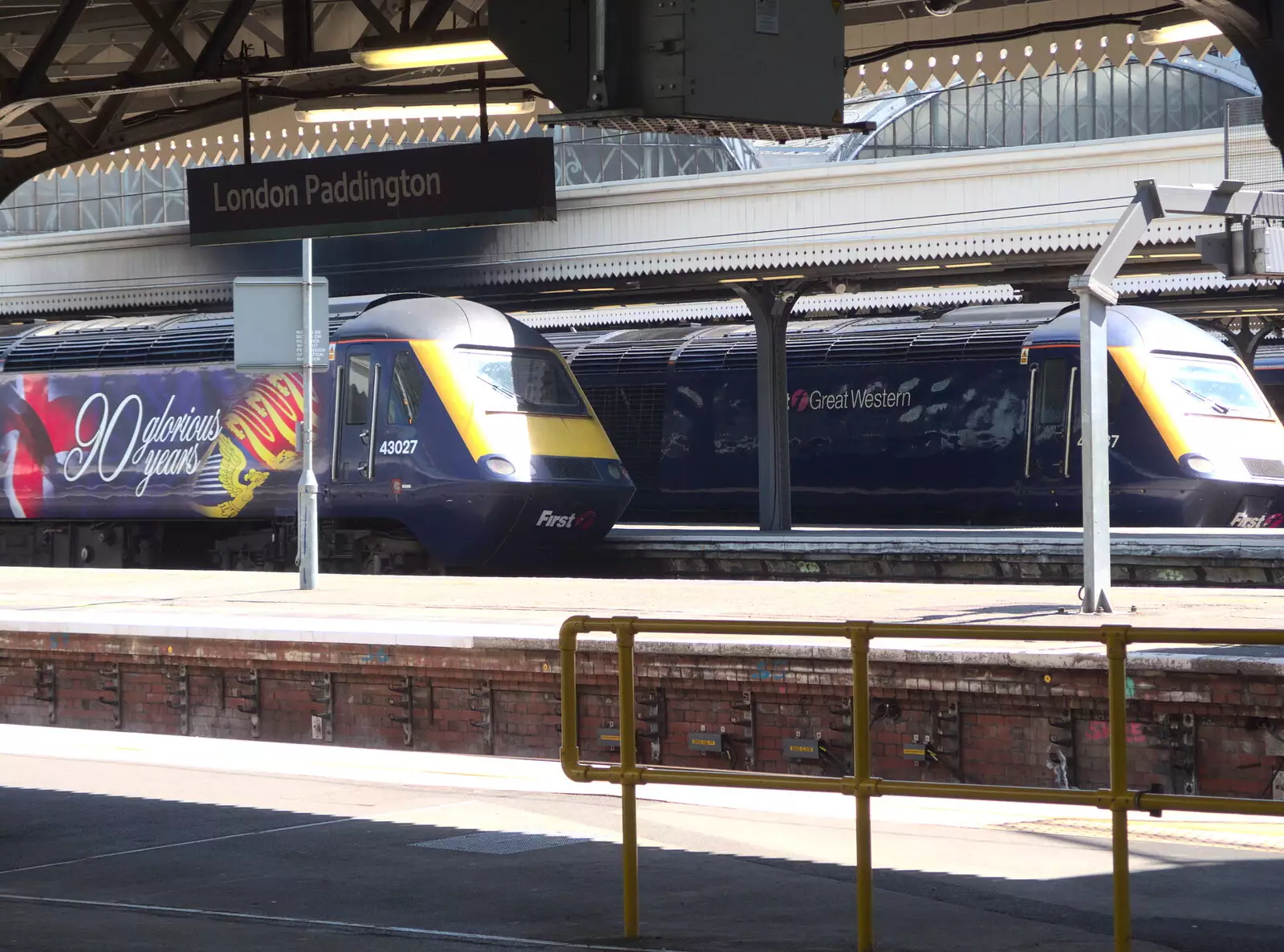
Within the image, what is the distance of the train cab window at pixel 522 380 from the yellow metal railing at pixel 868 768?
1278 cm

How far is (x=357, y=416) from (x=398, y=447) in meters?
0.77

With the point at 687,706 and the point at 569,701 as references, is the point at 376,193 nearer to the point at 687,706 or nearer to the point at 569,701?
the point at 687,706

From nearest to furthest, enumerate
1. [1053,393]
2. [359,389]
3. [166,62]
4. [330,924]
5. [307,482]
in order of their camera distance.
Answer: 1. [330,924]
2. [166,62]
3. [307,482]
4. [359,389]
5. [1053,393]

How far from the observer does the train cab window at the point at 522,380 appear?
19.4 metres

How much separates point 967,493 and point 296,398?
28.8 ft

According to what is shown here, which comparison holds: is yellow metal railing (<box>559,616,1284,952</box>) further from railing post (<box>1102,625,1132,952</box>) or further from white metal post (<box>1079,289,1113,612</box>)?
A: white metal post (<box>1079,289,1113,612</box>)

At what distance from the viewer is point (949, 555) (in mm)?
18797

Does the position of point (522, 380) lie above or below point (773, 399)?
above

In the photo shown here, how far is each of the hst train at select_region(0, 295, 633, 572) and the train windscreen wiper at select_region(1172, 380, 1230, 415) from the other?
6.71 m

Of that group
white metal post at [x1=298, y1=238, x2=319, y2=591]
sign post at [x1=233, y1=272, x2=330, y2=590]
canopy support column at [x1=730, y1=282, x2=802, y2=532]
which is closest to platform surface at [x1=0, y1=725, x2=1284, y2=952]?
white metal post at [x1=298, y1=238, x2=319, y2=591]

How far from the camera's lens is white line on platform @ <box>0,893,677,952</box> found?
6.30 m

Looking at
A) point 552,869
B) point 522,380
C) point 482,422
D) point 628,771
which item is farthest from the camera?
point 522,380

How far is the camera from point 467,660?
11.2 metres

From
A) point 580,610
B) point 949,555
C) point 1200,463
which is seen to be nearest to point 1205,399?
point 1200,463
